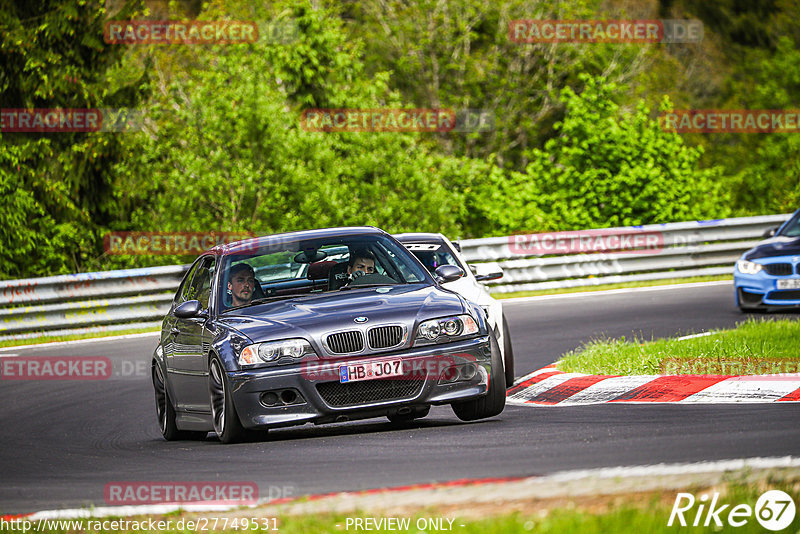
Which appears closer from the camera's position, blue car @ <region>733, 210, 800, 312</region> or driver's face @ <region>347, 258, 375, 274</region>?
driver's face @ <region>347, 258, 375, 274</region>

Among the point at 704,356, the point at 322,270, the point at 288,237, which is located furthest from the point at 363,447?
the point at 704,356

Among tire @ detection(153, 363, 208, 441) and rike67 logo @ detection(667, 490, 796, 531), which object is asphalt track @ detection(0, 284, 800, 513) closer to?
tire @ detection(153, 363, 208, 441)

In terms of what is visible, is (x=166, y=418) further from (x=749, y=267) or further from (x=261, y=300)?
(x=749, y=267)

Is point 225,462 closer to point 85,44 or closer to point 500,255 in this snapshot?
point 500,255

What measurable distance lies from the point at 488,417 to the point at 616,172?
19423mm

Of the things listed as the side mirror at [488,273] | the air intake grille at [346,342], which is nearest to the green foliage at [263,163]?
the side mirror at [488,273]

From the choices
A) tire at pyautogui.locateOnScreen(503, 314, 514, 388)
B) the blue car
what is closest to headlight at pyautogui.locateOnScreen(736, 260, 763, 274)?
the blue car

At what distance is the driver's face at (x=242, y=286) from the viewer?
9.73 meters

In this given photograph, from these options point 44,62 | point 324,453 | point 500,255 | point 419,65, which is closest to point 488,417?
point 324,453

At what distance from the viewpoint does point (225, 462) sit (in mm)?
8117

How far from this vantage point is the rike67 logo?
492 cm

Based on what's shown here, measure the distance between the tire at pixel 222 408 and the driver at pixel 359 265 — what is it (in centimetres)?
130

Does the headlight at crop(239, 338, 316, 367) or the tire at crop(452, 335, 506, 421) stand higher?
the headlight at crop(239, 338, 316, 367)

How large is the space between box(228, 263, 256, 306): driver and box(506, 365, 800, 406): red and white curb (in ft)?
7.64
